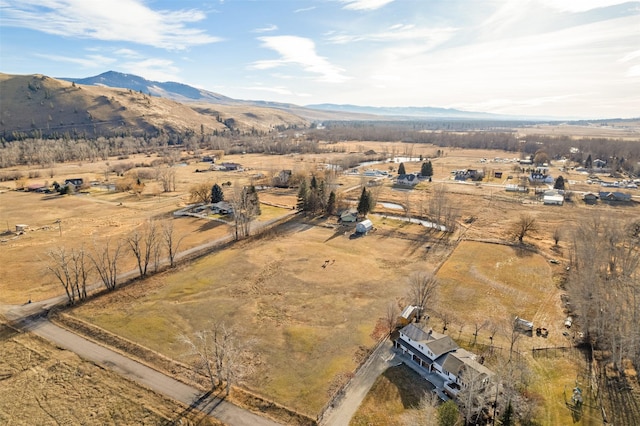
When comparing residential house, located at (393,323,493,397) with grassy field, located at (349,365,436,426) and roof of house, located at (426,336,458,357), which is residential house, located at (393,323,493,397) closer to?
roof of house, located at (426,336,458,357)

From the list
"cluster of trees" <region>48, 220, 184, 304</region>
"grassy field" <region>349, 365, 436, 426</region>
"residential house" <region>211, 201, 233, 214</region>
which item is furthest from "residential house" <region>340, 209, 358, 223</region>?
"grassy field" <region>349, 365, 436, 426</region>

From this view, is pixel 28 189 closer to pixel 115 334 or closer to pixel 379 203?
pixel 115 334

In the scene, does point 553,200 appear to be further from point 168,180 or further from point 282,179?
point 168,180

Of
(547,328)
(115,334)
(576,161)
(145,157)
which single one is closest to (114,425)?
(115,334)

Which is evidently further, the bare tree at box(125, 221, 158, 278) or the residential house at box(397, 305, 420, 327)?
the bare tree at box(125, 221, 158, 278)

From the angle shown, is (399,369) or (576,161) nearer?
(399,369)

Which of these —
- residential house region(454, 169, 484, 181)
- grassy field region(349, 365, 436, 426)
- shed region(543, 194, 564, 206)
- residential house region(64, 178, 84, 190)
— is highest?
residential house region(454, 169, 484, 181)

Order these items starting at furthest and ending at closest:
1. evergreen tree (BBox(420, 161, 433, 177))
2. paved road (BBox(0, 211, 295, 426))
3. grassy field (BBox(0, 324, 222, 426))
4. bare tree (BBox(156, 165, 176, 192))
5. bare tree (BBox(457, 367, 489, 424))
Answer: evergreen tree (BBox(420, 161, 433, 177)) < bare tree (BBox(156, 165, 176, 192)) < paved road (BBox(0, 211, 295, 426)) < grassy field (BBox(0, 324, 222, 426)) < bare tree (BBox(457, 367, 489, 424))

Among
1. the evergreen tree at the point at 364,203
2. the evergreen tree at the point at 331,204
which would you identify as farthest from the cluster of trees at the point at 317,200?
the evergreen tree at the point at 364,203
